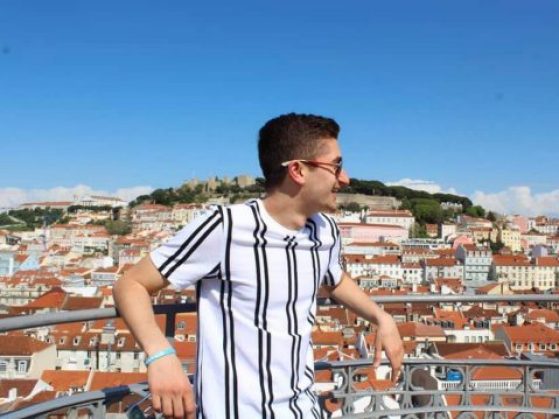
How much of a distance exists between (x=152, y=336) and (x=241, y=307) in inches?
8.7

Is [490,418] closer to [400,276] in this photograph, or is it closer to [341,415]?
[341,415]

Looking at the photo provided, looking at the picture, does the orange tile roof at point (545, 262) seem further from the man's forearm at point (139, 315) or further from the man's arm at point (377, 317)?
the man's forearm at point (139, 315)

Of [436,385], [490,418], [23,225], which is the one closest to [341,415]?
[436,385]

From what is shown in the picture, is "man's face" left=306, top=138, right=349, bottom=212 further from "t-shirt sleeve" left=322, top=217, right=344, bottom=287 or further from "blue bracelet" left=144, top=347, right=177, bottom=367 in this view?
"blue bracelet" left=144, top=347, right=177, bottom=367

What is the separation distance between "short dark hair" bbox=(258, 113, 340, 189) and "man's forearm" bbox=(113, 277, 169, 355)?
43 cm

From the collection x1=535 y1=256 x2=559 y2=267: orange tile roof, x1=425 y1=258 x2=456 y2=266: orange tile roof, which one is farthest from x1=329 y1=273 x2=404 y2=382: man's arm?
x1=535 y1=256 x2=559 y2=267: orange tile roof

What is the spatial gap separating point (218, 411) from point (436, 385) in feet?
5.17

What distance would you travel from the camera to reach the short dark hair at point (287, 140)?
5.21ft

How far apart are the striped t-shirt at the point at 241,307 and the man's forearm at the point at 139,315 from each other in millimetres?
77

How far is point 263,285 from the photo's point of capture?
1558mm

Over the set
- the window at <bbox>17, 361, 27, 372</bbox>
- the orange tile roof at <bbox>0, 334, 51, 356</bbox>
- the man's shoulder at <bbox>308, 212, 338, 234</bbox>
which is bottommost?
the window at <bbox>17, 361, 27, 372</bbox>

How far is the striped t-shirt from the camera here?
4.99 ft

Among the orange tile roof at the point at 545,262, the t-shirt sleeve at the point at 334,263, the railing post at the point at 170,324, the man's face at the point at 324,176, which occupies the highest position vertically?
the orange tile roof at the point at 545,262

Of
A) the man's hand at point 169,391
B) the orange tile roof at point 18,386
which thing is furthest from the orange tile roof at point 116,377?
the man's hand at point 169,391
